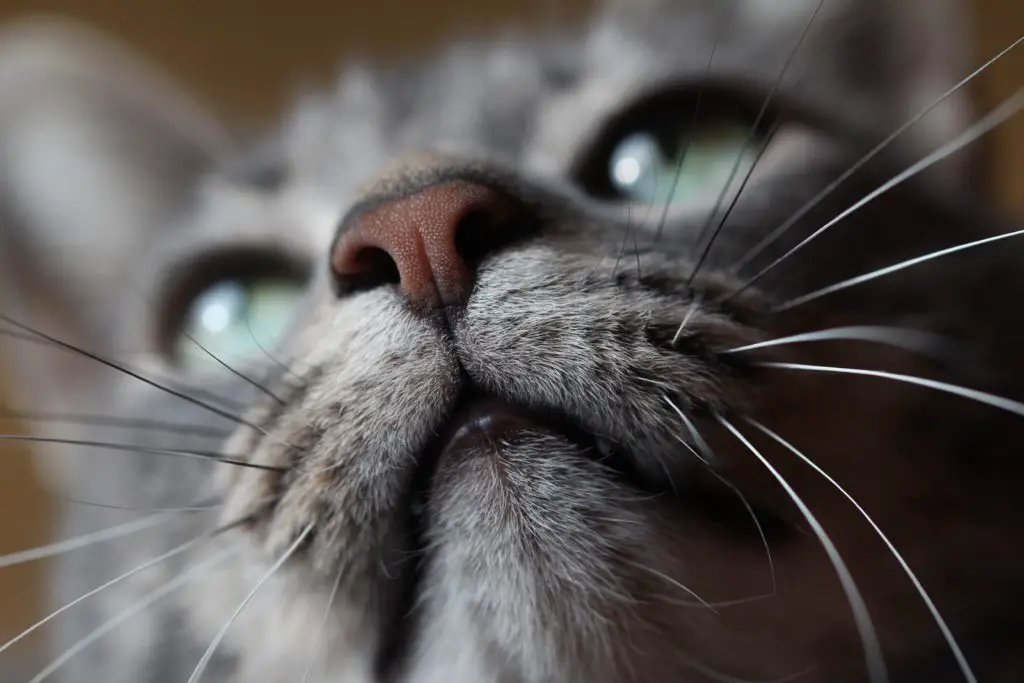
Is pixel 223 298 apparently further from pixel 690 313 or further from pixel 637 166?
pixel 690 313

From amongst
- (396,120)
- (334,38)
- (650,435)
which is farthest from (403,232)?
(334,38)

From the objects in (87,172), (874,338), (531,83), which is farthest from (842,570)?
(87,172)

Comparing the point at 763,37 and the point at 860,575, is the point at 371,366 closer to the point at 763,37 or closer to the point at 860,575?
the point at 860,575

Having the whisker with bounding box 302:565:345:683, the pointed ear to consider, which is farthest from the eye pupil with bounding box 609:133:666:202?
the pointed ear

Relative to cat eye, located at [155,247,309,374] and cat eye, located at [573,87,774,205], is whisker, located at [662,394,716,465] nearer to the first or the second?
cat eye, located at [573,87,774,205]

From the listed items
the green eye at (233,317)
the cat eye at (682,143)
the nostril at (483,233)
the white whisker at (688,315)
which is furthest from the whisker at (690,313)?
the green eye at (233,317)
